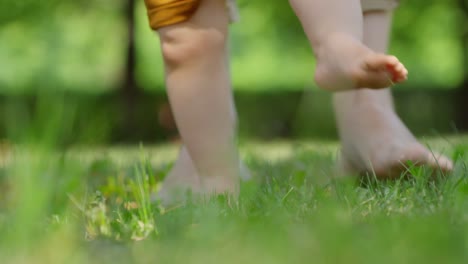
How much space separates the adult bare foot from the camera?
2158 mm

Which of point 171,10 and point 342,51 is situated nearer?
point 342,51

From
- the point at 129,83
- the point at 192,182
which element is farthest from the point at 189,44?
the point at 129,83

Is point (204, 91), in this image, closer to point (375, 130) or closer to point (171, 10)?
point (171, 10)

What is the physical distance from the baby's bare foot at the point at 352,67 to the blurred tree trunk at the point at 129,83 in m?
8.04

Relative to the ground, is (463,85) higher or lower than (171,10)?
lower

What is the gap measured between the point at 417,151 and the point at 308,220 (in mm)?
734

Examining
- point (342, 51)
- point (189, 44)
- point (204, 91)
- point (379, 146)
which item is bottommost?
point (379, 146)


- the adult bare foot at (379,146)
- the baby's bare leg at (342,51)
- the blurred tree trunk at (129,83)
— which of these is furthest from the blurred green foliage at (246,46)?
the baby's bare leg at (342,51)

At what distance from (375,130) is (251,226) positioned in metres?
0.98

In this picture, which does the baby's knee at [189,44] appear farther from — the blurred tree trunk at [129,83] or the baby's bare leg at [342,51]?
the blurred tree trunk at [129,83]

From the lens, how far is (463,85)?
10594 mm

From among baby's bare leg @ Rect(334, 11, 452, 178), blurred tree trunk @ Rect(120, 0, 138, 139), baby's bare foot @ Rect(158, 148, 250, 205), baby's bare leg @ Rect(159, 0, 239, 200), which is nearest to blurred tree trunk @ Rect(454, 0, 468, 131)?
blurred tree trunk @ Rect(120, 0, 138, 139)

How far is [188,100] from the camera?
86.1 inches

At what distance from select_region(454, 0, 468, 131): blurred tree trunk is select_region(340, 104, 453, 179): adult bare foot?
26.1ft
